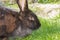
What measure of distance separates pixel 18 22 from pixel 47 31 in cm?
17

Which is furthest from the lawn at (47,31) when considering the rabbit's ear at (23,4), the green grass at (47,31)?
the rabbit's ear at (23,4)

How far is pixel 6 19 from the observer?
134 centimetres

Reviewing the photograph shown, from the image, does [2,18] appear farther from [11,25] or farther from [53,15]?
[53,15]

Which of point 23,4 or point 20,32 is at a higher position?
point 23,4

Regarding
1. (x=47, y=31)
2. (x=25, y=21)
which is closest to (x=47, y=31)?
(x=47, y=31)

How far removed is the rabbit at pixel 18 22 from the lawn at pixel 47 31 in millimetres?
24

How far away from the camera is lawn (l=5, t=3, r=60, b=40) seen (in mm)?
1352

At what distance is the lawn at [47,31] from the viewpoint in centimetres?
135

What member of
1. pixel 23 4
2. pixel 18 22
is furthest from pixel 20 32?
pixel 23 4

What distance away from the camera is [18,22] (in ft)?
4.44

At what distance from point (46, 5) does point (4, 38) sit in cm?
31

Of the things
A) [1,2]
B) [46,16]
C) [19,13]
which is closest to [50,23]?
[46,16]

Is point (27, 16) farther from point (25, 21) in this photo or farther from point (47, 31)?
point (47, 31)

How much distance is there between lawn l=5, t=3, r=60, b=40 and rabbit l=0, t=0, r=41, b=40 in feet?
0.08
